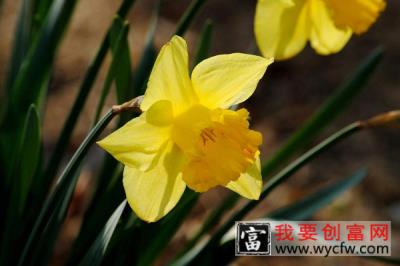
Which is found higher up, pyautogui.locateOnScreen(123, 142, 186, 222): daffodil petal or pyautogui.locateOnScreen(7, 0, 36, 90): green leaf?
pyautogui.locateOnScreen(7, 0, 36, 90): green leaf

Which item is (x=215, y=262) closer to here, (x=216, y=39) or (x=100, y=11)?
(x=216, y=39)

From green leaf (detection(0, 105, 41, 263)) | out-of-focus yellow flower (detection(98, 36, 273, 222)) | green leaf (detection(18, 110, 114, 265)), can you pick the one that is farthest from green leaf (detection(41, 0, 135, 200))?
out-of-focus yellow flower (detection(98, 36, 273, 222))

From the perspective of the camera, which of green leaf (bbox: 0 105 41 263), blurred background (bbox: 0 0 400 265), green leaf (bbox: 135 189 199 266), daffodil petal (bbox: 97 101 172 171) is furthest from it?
blurred background (bbox: 0 0 400 265)

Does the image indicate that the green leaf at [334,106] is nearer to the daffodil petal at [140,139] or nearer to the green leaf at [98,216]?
the green leaf at [98,216]

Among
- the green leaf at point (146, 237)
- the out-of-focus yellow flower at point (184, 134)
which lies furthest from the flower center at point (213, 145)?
the green leaf at point (146, 237)

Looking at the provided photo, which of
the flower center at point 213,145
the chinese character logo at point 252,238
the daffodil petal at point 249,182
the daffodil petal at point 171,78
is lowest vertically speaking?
the chinese character logo at point 252,238

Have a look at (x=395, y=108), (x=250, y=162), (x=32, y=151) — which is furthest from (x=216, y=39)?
(x=250, y=162)

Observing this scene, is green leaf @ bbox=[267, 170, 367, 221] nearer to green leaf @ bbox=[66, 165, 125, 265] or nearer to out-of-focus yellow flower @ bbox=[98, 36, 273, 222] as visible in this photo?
green leaf @ bbox=[66, 165, 125, 265]
